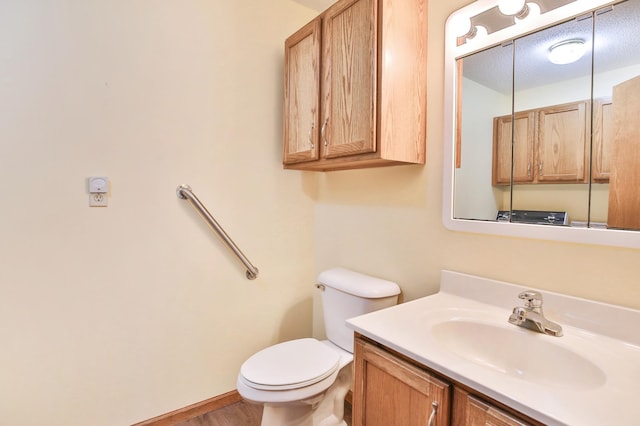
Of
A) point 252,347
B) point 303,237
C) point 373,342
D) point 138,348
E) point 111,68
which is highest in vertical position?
point 111,68

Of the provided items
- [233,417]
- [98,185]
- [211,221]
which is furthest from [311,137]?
[233,417]

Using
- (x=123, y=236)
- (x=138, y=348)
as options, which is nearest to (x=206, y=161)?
(x=123, y=236)

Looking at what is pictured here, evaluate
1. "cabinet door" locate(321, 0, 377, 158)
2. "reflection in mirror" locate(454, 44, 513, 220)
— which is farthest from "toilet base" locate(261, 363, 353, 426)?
"cabinet door" locate(321, 0, 377, 158)

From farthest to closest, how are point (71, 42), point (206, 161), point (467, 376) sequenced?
point (206, 161) → point (71, 42) → point (467, 376)

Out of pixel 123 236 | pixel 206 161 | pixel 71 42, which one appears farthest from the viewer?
pixel 206 161

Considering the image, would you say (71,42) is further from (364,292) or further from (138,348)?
(364,292)

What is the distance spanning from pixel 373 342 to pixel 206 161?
4.05 feet

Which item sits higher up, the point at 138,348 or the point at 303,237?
the point at 303,237

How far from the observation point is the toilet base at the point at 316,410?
1278 millimetres

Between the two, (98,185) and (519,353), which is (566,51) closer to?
(519,353)

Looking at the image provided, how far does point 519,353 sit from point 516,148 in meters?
0.67

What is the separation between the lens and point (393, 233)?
149cm

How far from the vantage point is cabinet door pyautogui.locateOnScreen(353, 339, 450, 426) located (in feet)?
2.48

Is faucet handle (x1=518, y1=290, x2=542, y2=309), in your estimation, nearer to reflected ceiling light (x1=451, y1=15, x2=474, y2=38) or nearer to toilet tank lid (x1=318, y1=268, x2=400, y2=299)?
toilet tank lid (x1=318, y1=268, x2=400, y2=299)
